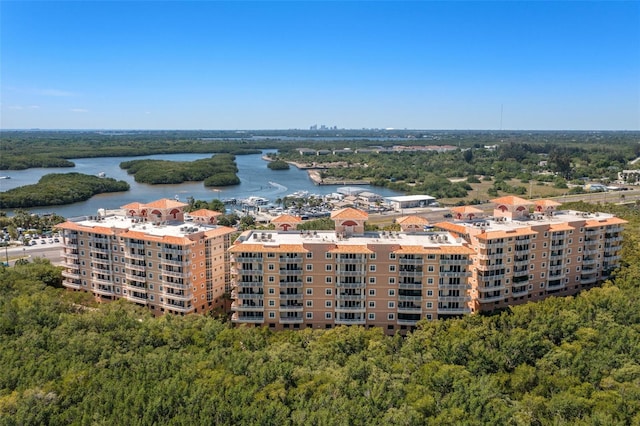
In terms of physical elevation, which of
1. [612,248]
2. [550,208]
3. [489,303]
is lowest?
[489,303]

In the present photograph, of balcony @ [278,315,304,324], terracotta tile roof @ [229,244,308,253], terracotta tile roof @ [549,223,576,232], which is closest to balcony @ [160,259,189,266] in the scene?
terracotta tile roof @ [229,244,308,253]

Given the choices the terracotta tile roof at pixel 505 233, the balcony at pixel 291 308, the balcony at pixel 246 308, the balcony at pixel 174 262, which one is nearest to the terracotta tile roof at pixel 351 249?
the balcony at pixel 291 308

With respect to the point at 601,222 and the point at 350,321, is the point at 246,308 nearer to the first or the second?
the point at 350,321

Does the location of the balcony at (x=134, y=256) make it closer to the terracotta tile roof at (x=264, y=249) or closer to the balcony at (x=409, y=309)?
the terracotta tile roof at (x=264, y=249)

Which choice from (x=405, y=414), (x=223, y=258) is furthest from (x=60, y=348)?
(x=405, y=414)

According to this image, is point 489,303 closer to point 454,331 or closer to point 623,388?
point 454,331

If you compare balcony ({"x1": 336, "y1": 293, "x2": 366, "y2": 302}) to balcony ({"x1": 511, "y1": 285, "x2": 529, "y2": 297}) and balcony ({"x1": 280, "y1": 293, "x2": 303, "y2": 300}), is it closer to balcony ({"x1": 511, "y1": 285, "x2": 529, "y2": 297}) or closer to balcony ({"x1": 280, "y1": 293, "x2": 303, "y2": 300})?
balcony ({"x1": 280, "y1": 293, "x2": 303, "y2": 300})
